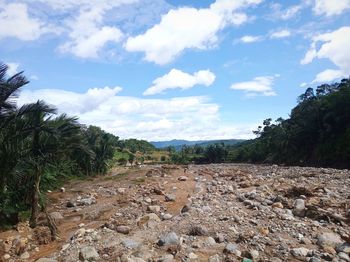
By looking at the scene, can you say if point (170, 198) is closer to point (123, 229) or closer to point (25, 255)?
point (123, 229)

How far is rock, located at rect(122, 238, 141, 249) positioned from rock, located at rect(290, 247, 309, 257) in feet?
13.1

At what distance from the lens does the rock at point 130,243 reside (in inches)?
446

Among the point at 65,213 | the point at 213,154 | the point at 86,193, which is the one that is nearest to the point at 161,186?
the point at 86,193

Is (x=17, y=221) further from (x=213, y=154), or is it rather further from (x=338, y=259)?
(x=213, y=154)

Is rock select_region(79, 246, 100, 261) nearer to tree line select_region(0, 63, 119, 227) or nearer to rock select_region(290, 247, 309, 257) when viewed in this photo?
tree line select_region(0, 63, 119, 227)

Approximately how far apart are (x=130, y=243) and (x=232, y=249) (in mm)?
2720

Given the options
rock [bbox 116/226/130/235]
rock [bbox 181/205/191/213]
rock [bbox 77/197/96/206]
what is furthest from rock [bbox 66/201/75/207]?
rock [bbox 116/226/130/235]

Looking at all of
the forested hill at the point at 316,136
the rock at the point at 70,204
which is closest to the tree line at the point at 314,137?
the forested hill at the point at 316,136

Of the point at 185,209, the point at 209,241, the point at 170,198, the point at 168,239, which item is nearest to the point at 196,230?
the point at 209,241

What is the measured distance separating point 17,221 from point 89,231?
10.9 ft

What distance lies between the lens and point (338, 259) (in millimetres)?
10195

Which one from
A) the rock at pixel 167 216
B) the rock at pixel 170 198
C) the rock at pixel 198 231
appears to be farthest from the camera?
the rock at pixel 170 198

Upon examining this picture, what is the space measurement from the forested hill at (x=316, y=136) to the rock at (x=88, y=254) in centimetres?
3808

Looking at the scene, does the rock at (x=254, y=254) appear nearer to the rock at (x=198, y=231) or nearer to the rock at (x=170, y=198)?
the rock at (x=198, y=231)
